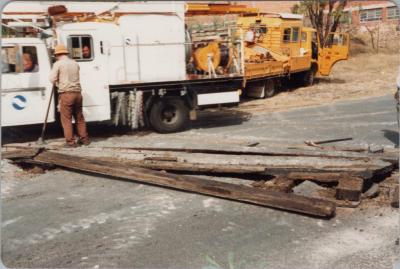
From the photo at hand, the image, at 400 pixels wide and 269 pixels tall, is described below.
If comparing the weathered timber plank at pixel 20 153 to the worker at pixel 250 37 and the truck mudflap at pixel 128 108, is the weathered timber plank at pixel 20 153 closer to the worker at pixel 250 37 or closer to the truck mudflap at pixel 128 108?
the truck mudflap at pixel 128 108

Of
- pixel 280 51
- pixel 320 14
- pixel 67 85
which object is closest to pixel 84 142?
pixel 67 85

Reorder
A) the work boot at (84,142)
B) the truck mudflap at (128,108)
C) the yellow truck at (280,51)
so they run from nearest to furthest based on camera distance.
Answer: the work boot at (84,142), the truck mudflap at (128,108), the yellow truck at (280,51)

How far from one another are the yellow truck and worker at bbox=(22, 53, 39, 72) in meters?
7.44

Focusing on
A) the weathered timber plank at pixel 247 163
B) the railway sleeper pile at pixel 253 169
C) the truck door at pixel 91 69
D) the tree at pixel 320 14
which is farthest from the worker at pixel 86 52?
the tree at pixel 320 14

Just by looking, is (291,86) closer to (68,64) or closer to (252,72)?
(252,72)

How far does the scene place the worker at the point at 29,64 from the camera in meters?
9.52

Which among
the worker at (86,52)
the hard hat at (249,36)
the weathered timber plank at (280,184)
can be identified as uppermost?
the hard hat at (249,36)

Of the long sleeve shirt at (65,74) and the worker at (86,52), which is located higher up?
the worker at (86,52)

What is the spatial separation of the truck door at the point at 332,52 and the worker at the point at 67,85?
13.3 m

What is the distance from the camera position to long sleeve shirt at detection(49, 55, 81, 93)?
30.0 feet

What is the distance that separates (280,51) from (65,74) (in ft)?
34.3

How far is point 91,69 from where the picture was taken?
33.3 feet

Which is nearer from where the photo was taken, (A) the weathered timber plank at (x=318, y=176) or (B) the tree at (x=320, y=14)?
(A) the weathered timber plank at (x=318, y=176)

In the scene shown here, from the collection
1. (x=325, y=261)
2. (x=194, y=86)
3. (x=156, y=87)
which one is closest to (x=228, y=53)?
(x=194, y=86)
